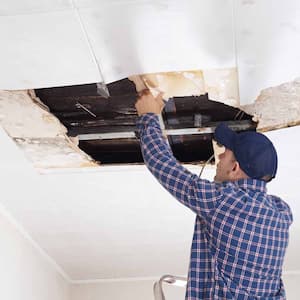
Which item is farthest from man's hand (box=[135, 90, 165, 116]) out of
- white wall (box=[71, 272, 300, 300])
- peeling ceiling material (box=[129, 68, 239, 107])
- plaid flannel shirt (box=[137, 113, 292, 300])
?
white wall (box=[71, 272, 300, 300])

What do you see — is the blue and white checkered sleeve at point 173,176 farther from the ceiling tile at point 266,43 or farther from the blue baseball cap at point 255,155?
the ceiling tile at point 266,43

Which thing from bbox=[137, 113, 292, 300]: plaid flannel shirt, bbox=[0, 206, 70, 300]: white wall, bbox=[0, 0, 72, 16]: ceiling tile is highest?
bbox=[0, 0, 72, 16]: ceiling tile

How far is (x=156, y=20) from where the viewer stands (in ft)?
5.11

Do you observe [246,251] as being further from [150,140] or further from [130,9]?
[130,9]

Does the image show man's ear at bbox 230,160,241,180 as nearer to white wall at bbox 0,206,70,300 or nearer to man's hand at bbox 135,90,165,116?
man's hand at bbox 135,90,165,116

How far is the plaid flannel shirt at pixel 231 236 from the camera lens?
1608 millimetres

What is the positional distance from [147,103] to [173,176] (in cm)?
36

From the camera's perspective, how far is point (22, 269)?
10.8 feet

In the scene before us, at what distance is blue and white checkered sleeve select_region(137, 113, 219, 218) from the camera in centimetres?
161

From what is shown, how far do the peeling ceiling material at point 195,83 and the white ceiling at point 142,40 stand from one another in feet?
0.12

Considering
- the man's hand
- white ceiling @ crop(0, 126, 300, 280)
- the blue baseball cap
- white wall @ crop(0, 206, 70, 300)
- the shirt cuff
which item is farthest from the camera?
white wall @ crop(0, 206, 70, 300)

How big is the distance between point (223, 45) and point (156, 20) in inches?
9.2

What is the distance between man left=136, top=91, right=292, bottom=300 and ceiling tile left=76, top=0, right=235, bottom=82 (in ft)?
0.78

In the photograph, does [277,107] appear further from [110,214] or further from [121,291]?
[121,291]
